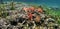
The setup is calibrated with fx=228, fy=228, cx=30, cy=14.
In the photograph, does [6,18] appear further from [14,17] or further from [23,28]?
[23,28]

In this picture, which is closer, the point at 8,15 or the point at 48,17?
the point at 8,15

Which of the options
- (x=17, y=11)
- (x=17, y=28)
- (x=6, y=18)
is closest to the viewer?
(x=17, y=28)

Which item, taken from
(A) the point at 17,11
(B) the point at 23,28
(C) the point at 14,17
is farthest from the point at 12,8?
(B) the point at 23,28

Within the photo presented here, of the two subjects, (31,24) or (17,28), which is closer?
(17,28)

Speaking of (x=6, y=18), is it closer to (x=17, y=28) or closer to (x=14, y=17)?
(x=14, y=17)

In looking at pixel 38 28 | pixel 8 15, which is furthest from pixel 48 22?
pixel 8 15

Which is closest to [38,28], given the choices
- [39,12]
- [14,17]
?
[14,17]

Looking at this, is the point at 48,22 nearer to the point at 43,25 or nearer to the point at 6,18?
the point at 43,25

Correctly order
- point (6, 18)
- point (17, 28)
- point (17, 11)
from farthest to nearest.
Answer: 1. point (17, 11)
2. point (6, 18)
3. point (17, 28)
